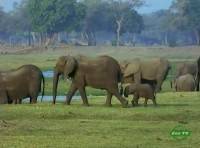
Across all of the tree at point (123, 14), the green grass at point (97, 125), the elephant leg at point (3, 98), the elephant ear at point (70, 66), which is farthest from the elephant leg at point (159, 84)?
the tree at point (123, 14)

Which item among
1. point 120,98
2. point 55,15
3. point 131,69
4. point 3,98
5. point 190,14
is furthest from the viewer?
point 190,14

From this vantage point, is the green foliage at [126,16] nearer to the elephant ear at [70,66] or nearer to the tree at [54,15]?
the tree at [54,15]

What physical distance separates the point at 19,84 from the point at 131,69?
1170 centimetres

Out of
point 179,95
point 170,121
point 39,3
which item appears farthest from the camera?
point 39,3

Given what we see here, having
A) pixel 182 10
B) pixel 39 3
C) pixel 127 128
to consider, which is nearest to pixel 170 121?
pixel 127 128

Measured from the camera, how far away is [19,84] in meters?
24.2

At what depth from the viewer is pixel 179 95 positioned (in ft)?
92.4

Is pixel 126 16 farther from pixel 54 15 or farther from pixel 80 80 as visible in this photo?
pixel 80 80

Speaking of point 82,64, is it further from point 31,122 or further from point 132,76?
point 132,76

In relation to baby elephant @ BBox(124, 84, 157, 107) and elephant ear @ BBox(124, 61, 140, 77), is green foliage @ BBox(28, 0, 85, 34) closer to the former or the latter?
elephant ear @ BBox(124, 61, 140, 77)

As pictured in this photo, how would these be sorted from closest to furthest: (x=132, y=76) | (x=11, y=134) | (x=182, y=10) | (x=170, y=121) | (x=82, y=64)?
1. (x=11, y=134)
2. (x=170, y=121)
3. (x=82, y=64)
4. (x=132, y=76)
5. (x=182, y=10)

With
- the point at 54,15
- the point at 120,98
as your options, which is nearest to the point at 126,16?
the point at 54,15

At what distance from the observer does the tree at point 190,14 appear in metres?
123

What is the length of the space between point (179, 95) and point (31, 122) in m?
10.4
